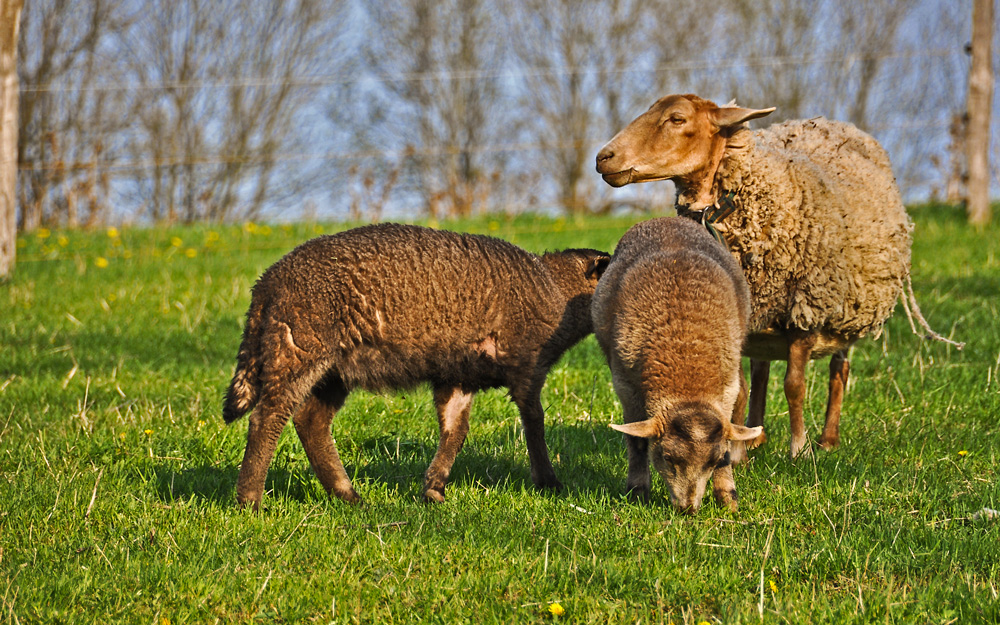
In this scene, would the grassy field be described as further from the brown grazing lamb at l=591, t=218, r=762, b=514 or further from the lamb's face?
the brown grazing lamb at l=591, t=218, r=762, b=514

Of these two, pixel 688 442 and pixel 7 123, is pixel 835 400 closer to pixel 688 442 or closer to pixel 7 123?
pixel 688 442

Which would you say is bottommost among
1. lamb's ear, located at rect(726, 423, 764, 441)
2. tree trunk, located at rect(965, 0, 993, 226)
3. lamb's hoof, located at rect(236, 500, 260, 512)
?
lamb's hoof, located at rect(236, 500, 260, 512)

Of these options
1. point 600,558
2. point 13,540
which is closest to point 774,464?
point 600,558

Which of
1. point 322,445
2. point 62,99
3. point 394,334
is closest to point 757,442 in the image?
point 394,334

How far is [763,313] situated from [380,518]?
2.36 metres

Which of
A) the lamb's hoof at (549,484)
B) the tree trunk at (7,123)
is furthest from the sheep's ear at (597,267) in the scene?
the tree trunk at (7,123)

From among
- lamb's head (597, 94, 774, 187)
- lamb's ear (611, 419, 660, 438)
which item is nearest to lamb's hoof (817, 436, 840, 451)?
lamb's head (597, 94, 774, 187)

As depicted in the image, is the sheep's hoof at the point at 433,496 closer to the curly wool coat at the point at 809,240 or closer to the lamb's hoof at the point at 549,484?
the lamb's hoof at the point at 549,484

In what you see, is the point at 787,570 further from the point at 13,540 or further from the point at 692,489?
the point at 13,540

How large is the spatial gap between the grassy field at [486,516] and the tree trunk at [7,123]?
3.76 metres

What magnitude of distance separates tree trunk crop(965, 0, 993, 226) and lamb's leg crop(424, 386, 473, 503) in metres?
9.93

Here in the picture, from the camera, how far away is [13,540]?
3.79m

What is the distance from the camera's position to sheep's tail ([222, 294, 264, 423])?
4203 mm

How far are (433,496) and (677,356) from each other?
4.17ft
